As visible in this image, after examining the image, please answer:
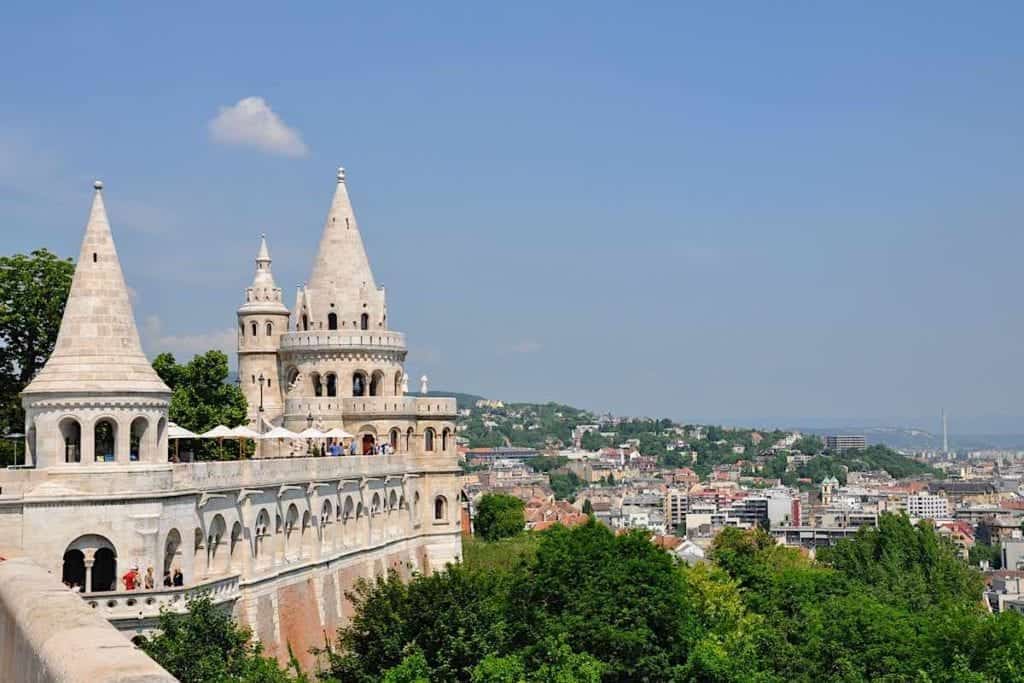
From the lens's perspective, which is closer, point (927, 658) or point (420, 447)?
point (927, 658)

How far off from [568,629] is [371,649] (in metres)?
7.55

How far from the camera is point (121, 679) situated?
7758 millimetres

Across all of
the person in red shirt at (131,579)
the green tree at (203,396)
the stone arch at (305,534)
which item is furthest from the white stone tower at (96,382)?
the green tree at (203,396)

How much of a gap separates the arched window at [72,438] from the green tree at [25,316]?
1332 centimetres

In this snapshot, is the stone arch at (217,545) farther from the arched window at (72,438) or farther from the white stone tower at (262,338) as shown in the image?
the white stone tower at (262,338)

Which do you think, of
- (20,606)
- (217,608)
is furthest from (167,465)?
(20,606)

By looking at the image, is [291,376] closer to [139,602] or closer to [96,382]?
[96,382]

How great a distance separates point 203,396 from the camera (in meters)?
63.2

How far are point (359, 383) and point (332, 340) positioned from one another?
2.83 m

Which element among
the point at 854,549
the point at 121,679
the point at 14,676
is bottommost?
the point at 854,549

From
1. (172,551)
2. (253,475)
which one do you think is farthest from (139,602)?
(253,475)

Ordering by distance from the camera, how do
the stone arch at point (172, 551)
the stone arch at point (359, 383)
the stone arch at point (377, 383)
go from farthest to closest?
the stone arch at point (377, 383)
the stone arch at point (359, 383)
the stone arch at point (172, 551)

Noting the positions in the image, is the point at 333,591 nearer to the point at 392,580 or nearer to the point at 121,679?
the point at 392,580

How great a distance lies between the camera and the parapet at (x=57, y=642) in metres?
8.30
